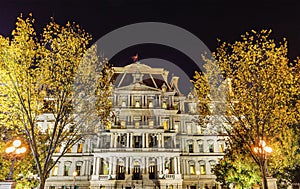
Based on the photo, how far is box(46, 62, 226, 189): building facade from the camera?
120 feet

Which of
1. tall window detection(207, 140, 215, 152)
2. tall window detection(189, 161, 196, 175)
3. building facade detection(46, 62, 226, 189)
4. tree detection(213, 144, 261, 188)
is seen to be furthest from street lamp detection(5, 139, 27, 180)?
tall window detection(207, 140, 215, 152)

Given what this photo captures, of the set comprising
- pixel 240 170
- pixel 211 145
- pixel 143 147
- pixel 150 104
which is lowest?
pixel 240 170

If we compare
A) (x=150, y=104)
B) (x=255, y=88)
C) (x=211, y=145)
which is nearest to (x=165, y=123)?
(x=150, y=104)

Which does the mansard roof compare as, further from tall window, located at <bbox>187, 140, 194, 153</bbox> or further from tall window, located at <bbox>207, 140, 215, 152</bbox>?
tall window, located at <bbox>207, 140, 215, 152</bbox>

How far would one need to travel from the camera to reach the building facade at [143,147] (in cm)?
3647

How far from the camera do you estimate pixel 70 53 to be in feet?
45.0

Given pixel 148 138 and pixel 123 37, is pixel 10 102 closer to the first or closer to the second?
pixel 123 37

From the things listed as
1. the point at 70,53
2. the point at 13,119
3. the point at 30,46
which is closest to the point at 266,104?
the point at 70,53

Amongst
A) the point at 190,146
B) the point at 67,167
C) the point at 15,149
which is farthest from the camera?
the point at 190,146

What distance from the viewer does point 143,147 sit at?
37688 millimetres

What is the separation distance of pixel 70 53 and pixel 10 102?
4343 mm

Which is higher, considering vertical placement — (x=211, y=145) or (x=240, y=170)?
(x=211, y=145)

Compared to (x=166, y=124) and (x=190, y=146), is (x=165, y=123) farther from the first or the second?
(x=190, y=146)

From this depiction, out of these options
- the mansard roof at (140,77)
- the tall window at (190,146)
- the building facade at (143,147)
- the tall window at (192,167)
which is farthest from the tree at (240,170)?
the mansard roof at (140,77)
